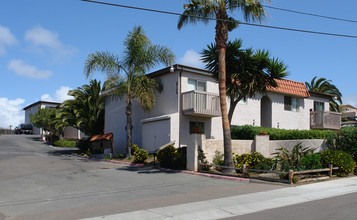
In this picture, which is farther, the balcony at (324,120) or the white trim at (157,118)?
the balcony at (324,120)

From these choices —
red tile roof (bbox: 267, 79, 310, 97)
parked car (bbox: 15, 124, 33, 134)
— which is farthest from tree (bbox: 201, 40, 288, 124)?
parked car (bbox: 15, 124, 33, 134)

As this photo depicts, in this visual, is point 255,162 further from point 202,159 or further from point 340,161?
point 340,161

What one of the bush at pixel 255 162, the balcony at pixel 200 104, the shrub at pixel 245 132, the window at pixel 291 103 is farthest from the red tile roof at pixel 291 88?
the bush at pixel 255 162

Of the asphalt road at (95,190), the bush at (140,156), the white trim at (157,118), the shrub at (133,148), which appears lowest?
the asphalt road at (95,190)

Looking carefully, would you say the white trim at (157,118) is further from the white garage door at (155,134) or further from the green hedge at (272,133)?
the green hedge at (272,133)

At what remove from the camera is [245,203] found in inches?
409

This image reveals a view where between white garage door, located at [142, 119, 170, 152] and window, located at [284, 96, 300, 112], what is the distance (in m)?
12.5

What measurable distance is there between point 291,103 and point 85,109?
17744mm

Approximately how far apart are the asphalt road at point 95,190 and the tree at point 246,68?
4920 millimetres

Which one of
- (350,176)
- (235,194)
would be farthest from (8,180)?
(350,176)

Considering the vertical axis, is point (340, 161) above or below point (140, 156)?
above

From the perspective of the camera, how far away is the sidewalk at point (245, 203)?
355 inches

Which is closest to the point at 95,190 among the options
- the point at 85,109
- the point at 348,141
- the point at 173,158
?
the point at 173,158

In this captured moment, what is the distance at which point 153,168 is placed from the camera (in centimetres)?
1883
